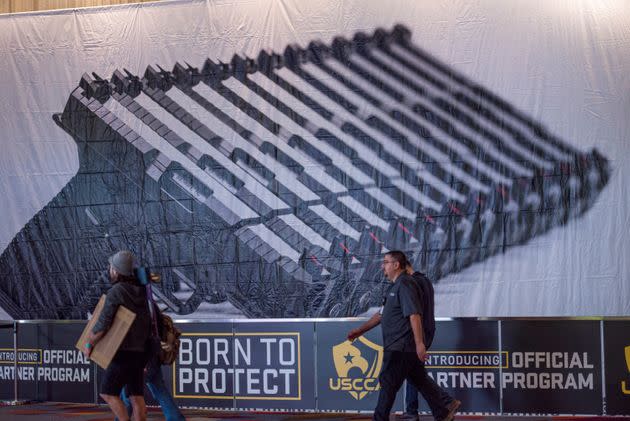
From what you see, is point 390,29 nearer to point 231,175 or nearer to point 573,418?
point 231,175

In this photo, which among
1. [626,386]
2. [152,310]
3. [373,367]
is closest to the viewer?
[152,310]

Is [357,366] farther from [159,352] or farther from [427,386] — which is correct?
[159,352]

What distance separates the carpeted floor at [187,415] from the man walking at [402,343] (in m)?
1.65

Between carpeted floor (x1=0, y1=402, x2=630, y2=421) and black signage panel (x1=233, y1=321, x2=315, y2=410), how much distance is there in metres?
0.16

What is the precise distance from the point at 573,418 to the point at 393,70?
4.41m

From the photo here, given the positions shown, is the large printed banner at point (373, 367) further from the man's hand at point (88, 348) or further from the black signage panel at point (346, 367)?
the man's hand at point (88, 348)

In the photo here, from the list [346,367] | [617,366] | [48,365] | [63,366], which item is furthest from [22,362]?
[617,366]

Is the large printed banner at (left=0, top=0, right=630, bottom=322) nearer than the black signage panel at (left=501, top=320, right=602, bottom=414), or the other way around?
the black signage panel at (left=501, top=320, right=602, bottom=414)

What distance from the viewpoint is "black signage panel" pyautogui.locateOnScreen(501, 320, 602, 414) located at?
985 cm

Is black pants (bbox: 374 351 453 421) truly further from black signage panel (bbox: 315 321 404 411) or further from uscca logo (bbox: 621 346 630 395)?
uscca logo (bbox: 621 346 630 395)

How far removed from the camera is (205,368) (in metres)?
11.0

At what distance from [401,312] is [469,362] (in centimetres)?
203

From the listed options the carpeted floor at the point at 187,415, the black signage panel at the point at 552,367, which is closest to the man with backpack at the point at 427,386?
the carpeted floor at the point at 187,415

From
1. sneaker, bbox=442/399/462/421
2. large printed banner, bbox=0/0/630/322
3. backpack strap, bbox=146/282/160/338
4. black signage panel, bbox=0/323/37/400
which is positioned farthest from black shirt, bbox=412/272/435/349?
black signage panel, bbox=0/323/37/400
